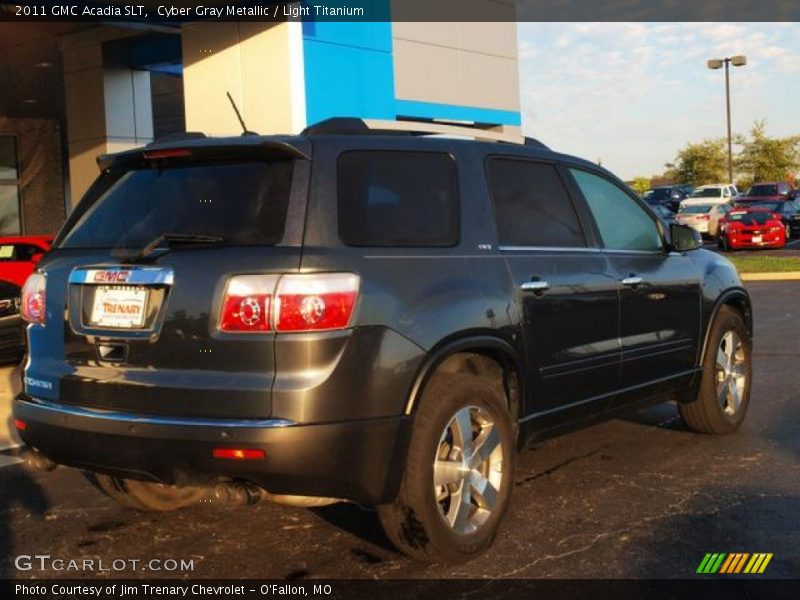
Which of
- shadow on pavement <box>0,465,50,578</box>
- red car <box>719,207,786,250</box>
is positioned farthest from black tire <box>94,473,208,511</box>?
red car <box>719,207,786,250</box>

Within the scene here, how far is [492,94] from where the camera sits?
16.9 meters

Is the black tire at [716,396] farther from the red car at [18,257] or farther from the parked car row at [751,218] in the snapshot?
the parked car row at [751,218]

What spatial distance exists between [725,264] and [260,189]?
385 centimetres

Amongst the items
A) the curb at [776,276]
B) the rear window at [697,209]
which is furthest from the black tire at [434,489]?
the rear window at [697,209]

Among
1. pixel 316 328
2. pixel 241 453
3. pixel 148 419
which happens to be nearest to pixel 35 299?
pixel 148 419

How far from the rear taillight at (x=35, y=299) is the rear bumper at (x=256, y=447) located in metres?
0.52

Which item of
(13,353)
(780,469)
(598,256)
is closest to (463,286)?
(598,256)

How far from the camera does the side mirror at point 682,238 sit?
19.6ft

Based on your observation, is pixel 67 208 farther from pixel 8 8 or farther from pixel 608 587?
pixel 608 587

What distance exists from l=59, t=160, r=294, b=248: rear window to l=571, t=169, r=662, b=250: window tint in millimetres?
2099

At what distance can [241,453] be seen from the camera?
355 cm

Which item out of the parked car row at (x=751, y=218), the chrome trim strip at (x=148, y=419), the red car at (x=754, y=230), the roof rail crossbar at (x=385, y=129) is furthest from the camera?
the parked car row at (x=751, y=218)

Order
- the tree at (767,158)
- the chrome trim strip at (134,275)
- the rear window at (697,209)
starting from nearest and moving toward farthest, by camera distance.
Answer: the chrome trim strip at (134,275), the rear window at (697,209), the tree at (767,158)

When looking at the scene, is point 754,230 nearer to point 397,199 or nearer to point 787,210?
point 787,210
